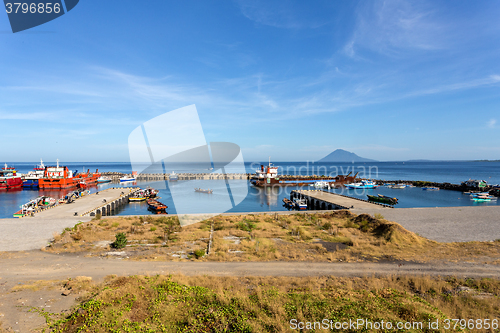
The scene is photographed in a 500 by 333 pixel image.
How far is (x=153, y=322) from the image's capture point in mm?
7059

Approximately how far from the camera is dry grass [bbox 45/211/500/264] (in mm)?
14914

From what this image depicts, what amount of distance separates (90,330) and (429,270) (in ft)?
50.8

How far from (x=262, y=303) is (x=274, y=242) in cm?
1016

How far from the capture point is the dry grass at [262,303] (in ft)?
23.0

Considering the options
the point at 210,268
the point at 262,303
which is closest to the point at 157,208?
the point at 210,268

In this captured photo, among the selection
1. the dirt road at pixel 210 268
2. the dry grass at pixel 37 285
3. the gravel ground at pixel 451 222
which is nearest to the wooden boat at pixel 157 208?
the dirt road at pixel 210 268

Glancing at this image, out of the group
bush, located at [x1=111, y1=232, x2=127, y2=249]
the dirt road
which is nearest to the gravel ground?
the dirt road

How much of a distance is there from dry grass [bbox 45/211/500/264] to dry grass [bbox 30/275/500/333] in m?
3.98

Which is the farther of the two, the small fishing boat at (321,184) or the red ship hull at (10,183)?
the small fishing boat at (321,184)

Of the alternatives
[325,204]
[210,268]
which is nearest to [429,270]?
[210,268]

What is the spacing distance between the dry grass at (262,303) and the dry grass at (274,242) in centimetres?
398

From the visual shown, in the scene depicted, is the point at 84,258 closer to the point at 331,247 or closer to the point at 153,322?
the point at 153,322

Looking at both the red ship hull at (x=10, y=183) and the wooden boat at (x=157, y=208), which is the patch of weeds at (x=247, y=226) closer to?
the wooden boat at (x=157, y=208)

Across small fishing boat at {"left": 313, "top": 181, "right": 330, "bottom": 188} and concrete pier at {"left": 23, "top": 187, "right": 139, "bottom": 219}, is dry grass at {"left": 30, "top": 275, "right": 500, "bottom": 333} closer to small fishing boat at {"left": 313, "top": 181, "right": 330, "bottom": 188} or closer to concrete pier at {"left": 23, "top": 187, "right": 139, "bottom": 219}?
concrete pier at {"left": 23, "top": 187, "right": 139, "bottom": 219}
